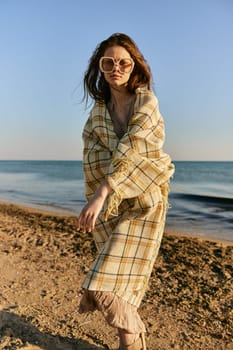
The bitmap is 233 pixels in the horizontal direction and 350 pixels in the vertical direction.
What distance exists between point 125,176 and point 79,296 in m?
2.27

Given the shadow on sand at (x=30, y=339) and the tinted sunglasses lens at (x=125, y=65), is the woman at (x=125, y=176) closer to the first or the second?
the tinted sunglasses lens at (x=125, y=65)

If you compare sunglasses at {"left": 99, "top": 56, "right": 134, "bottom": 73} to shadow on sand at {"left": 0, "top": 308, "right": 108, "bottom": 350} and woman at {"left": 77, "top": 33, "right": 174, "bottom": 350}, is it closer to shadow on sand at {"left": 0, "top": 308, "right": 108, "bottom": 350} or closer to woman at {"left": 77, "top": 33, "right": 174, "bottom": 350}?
woman at {"left": 77, "top": 33, "right": 174, "bottom": 350}

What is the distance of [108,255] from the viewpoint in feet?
9.27

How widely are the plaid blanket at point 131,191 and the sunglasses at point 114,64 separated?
0.18 meters

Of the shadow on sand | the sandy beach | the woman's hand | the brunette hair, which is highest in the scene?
the brunette hair

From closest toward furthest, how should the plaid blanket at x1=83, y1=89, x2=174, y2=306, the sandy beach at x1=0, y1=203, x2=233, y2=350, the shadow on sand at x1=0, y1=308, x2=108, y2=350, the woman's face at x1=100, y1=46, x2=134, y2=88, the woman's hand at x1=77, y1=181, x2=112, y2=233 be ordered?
the woman's hand at x1=77, y1=181, x2=112, y2=233
the plaid blanket at x1=83, y1=89, x2=174, y2=306
the woman's face at x1=100, y1=46, x2=134, y2=88
the shadow on sand at x1=0, y1=308, x2=108, y2=350
the sandy beach at x1=0, y1=203, x2=233, y2=350

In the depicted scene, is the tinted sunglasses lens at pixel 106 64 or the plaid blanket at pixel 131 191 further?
the tinted sunglasses lens at pixel 106 64

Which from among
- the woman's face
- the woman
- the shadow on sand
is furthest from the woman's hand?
the shadow on sand

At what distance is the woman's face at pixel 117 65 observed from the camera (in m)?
2.86

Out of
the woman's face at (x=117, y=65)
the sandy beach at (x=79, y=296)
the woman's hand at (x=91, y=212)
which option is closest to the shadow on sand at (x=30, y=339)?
the sandy beach at (x=79, y=296)

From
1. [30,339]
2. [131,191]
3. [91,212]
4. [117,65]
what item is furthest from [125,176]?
[30,339]

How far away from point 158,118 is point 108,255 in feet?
3.14

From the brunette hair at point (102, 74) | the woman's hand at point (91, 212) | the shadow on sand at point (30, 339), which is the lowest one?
the shadow on sand at point (30, 339)

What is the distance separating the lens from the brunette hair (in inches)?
114
